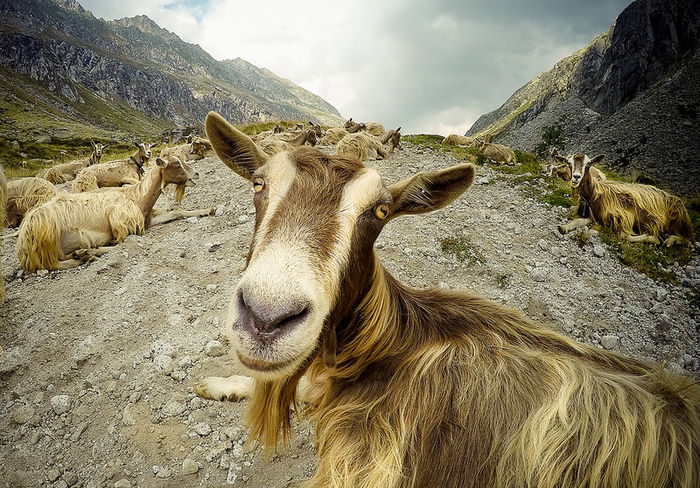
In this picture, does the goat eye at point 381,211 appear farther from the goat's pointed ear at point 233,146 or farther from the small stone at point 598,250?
the small stone at point 598,250

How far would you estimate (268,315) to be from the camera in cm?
148

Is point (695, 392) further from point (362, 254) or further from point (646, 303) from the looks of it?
point (646, 303)

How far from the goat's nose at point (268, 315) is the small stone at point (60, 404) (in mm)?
3145

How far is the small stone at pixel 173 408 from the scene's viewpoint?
321 cm

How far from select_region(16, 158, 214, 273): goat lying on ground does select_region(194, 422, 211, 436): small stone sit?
5040 millimetres

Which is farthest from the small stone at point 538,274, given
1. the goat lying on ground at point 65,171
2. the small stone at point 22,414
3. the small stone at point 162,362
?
the goat lying on ground at point 65,171

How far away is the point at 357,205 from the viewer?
6.88ft

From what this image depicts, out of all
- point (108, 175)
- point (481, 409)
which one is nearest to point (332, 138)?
point (108, 175)

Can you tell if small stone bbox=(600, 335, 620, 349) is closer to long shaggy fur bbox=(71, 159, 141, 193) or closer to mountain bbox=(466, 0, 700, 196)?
long shaggy fur bbox=(71, 159, 141, 193)

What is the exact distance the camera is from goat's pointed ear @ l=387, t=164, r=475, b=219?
2424mm

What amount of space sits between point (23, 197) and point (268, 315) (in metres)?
11.5

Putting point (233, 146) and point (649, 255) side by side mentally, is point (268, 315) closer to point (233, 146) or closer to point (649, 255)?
point (233, 146)

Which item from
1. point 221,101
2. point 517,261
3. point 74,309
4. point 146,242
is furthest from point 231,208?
point 221,101

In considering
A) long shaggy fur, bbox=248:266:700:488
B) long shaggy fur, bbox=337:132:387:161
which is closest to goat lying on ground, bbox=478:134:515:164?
long shaggy fur, bbox=337:132:387:161
